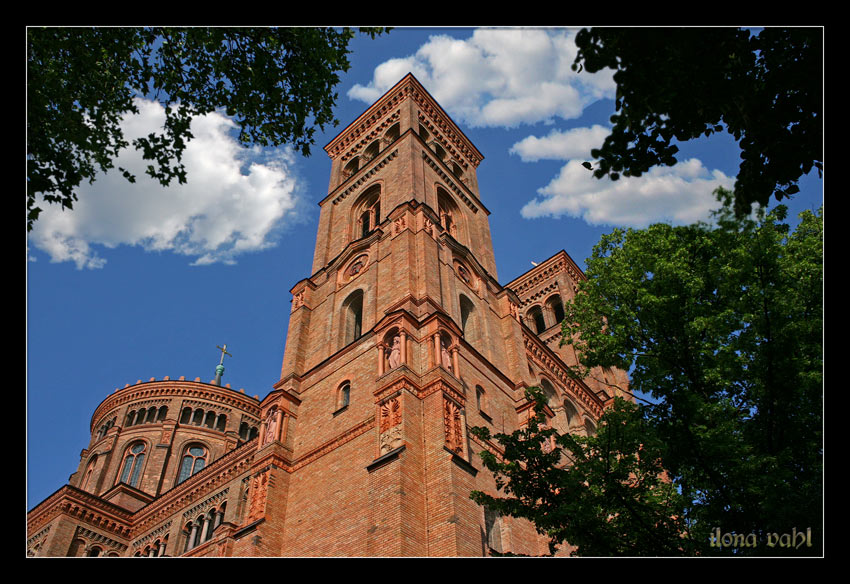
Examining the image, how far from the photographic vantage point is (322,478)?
54.7 ft

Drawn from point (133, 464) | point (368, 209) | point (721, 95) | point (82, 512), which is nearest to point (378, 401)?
point (721, 95)

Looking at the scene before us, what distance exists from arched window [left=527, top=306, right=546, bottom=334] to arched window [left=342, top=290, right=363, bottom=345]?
54.5ft

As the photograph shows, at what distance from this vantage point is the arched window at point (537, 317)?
123ft

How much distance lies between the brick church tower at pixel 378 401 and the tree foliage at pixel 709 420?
4.16 meters

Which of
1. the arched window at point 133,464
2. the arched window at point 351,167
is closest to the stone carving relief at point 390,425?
the arched window at point 351,167

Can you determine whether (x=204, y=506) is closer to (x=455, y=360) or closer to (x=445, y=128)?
(x=455, y=360)

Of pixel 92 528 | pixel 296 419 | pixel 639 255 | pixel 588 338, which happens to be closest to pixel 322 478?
pixel 296 419

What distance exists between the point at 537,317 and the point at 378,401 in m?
23.6

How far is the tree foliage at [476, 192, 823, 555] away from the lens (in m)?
9.16

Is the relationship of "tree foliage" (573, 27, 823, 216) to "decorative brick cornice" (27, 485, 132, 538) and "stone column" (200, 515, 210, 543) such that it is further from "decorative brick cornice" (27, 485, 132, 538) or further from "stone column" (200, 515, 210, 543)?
"decorative brick cornice" (27, 485, 132, 538)

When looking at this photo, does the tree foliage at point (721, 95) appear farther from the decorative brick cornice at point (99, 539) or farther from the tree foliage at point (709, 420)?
the decorative brick cornice at point (99, 539)

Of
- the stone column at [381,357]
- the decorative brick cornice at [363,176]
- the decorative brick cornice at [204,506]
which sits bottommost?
the decorative brick cornice at [204,506]

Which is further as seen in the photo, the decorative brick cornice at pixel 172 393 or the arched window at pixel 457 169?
the decorative brick cornice at pixel 172 393
